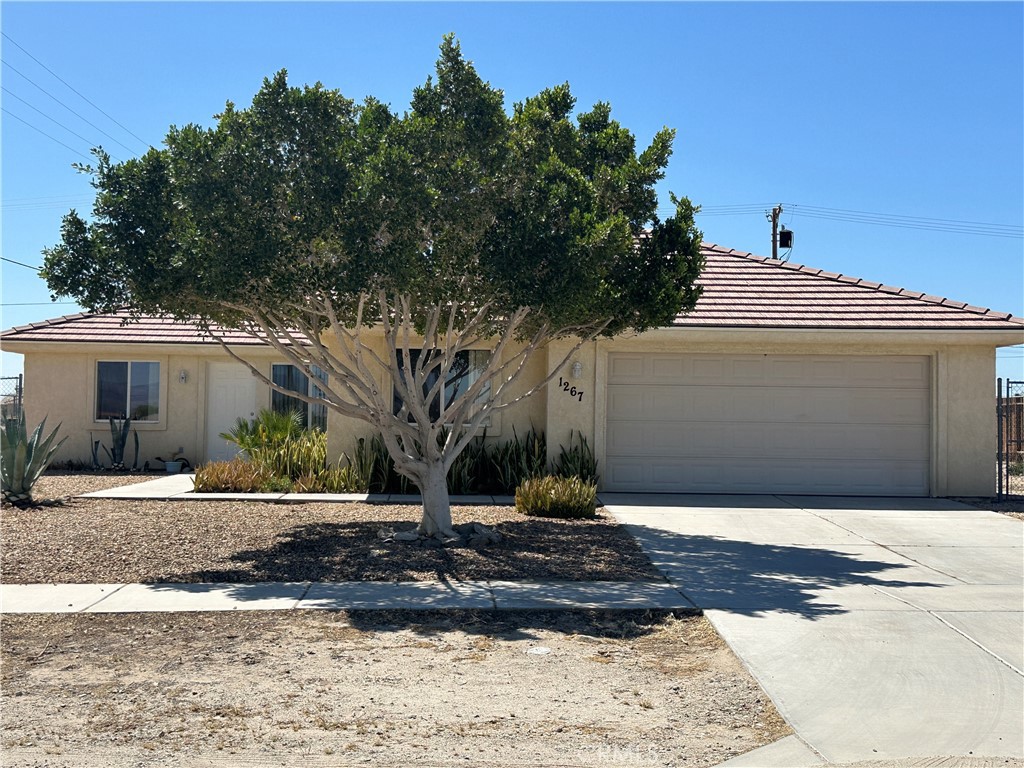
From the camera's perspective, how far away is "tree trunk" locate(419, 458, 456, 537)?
11242 millimetres

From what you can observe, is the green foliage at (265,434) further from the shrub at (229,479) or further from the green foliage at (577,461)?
the green foliage at (577,461)

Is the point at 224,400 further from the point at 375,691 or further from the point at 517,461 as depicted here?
the point at 375,691

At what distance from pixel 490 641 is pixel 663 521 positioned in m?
6.20

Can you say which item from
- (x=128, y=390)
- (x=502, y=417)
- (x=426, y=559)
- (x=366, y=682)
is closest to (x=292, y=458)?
(x=502, y=417)

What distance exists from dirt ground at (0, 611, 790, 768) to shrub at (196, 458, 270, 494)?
24.7ft

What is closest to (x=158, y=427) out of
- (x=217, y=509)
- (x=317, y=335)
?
(x=217, y=509)

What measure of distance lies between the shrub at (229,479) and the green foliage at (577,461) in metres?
4.90

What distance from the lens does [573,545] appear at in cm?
1121

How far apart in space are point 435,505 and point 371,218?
349 centimetres

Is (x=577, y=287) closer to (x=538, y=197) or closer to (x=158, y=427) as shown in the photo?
(x=538, y=197)

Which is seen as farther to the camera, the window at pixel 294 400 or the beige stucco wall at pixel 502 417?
the window at pixel 294 400

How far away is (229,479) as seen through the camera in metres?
15.5

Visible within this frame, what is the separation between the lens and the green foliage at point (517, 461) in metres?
15.7

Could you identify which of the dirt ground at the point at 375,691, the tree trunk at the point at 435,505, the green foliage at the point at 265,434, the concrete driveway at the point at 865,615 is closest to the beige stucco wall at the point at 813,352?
the green foliage at the point at 265,434
